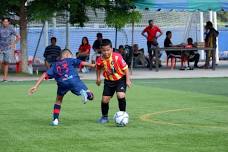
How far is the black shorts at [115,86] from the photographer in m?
12.2

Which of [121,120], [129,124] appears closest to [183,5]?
[129,124]

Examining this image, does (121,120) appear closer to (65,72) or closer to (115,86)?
(115,86)

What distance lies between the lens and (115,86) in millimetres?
12281

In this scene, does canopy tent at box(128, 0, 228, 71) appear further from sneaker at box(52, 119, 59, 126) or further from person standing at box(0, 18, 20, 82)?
sneaker at box(52, 119, 59, 126)

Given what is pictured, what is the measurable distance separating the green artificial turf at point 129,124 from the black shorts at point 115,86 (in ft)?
1.85

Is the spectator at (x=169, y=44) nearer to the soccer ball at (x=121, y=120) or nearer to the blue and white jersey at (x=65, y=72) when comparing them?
the blue and white jersey at (x=65, y=72)

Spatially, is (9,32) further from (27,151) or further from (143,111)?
(27,151)

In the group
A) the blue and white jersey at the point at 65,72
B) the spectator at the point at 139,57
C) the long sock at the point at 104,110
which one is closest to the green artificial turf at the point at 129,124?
the long sock at the point at 104,110

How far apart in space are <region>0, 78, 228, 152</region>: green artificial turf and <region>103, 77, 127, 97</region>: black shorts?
564 mm

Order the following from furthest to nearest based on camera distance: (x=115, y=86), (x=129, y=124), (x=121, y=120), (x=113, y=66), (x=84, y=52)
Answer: (x=84, y=52) < (x=115, y=86) < (x=113, y=66) < (x=129, y=124) < (x=121, y=120)

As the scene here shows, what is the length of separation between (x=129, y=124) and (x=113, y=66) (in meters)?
1.04

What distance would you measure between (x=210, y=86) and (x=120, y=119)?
974 centimetres

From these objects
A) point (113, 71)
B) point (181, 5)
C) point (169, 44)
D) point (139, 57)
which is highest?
point (181, 5)

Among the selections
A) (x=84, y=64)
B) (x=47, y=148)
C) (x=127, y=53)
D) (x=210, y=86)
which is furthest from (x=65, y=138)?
(x=127, y=53)
